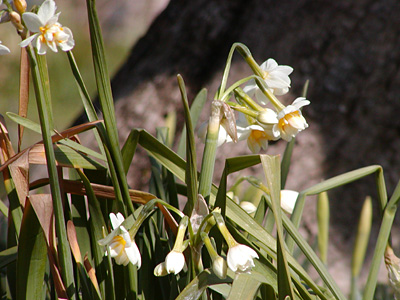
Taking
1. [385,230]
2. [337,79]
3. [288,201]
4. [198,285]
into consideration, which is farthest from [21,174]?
[337,79]

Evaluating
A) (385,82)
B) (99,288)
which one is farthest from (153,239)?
(385,82)

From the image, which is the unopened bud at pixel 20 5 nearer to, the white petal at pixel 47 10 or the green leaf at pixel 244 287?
the white petal at pixel 47 10

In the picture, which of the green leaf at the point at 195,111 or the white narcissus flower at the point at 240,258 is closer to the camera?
the white narcissus flower at the point at 240,258

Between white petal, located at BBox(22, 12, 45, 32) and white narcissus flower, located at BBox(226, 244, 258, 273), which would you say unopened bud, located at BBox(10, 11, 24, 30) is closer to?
white petal, located at BBox(22, 12, 45, 32)

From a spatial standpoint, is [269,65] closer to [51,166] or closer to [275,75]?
[275,75]

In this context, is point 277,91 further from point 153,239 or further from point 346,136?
point 346,136

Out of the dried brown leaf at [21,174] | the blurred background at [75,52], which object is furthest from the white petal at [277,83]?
the blurred background at [75,52]

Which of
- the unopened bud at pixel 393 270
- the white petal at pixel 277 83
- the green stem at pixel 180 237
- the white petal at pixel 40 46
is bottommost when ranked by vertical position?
the unopened bud at pixel 393 270
